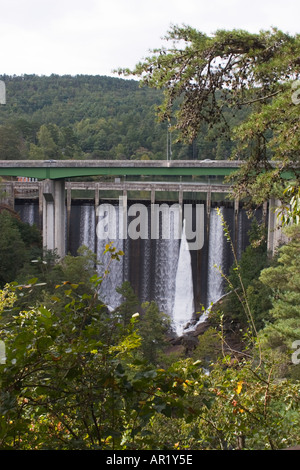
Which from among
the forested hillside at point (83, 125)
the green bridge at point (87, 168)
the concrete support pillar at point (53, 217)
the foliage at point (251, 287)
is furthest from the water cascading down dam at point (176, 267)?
the forested hillside at point (83, 125)

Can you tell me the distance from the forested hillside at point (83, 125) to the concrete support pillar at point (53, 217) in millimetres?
8835

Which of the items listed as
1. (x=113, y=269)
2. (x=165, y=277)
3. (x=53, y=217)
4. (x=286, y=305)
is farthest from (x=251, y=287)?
(x=53, y=217)

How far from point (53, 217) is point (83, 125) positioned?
62.5 feet

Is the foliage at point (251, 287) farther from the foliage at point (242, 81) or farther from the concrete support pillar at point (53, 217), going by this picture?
the foliage at point (242, 81)

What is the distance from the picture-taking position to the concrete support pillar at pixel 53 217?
26500 millimetres

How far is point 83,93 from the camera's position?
A: 5197cm

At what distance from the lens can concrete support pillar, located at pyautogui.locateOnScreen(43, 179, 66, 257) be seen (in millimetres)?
26500

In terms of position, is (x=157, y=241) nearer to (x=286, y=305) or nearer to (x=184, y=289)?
(x=184, y=289)

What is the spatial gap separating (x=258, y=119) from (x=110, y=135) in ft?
121

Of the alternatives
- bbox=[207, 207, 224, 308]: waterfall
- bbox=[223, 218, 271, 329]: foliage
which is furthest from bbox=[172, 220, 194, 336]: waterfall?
bbox=[223, 218, 271, 329]: foliage

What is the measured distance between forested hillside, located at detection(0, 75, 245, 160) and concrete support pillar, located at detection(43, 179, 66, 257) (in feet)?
29.0

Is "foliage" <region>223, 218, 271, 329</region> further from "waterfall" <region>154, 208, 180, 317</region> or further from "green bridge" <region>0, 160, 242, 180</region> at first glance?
"green bridge" <region>0, 160, 242, 180</region>

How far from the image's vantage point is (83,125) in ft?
143
